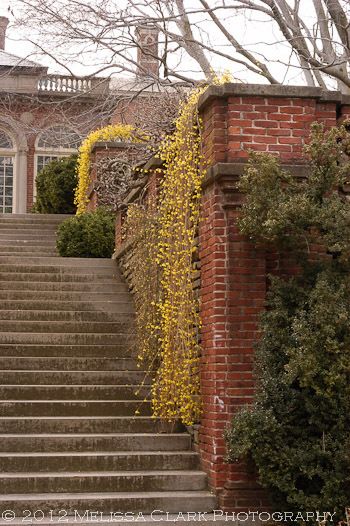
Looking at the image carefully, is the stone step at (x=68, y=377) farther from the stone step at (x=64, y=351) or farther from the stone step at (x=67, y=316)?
the stone step at (x=67, y=316)

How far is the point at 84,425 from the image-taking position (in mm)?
8203

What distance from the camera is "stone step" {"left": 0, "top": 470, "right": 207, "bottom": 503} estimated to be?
721 cm

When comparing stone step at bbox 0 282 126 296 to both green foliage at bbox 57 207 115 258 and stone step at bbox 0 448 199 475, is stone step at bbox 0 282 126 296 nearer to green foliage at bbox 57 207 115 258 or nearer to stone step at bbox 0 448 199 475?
green foliage at bbox 57 207 115 258

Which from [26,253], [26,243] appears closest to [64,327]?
[26,253]

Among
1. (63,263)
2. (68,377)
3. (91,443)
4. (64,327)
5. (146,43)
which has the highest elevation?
(146,43)

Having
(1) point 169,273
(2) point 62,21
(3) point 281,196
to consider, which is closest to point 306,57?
(2) point 62,21

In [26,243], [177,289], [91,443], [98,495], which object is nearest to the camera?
[98,495]

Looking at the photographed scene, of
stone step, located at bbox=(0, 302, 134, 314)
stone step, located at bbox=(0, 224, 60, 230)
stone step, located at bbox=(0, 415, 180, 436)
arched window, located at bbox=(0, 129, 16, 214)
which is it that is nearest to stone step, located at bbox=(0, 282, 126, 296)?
stone step, located at bbox=(0, 302, 134, 314)

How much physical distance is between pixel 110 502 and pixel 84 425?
1.27 metres

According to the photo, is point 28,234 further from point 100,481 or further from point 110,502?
point 110,502

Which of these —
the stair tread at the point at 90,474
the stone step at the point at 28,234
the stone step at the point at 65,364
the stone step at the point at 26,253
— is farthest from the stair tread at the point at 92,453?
the stone step at the point at 28,234

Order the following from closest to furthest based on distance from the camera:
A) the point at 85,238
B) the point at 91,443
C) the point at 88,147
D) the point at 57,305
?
the point at 91,443
the point at 57,305
the point at 85,238
the point at 88,147

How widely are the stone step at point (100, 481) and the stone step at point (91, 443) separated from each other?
1.19 ft

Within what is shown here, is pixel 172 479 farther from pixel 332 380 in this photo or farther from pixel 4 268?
pixel 4 268
